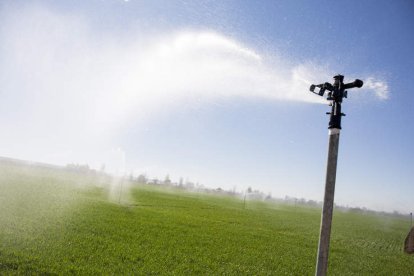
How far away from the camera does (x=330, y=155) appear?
18.0ft

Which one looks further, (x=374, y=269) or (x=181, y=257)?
(x=374, y=269)

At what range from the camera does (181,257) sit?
15117 millimetres

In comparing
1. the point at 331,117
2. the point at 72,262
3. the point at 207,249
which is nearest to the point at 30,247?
the point at 72,262

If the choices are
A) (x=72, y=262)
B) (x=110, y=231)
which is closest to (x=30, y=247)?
(x=72, y=262)

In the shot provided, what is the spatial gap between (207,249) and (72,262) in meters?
8.46

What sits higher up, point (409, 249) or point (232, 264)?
point (409, 249)

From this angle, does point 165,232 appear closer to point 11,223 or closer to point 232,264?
point 232,264

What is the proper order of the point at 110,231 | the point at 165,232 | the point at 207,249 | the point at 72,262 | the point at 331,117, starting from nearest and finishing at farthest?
the point at 331,117 < the point at 72,262 < the point at 207,249 < the point at 110,231 < the point at 165,232

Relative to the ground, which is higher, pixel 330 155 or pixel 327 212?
pixel 330 155

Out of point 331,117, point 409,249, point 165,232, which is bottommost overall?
point 165,232

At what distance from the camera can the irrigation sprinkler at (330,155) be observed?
5.30m

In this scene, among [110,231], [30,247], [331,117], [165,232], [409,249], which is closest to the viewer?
[409,249]

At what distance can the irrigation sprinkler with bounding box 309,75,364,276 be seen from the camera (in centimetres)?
530

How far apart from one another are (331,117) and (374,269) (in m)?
17.8
